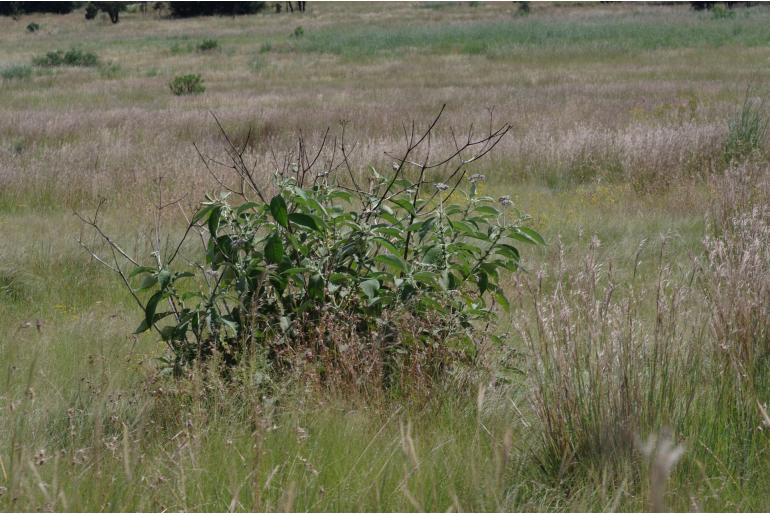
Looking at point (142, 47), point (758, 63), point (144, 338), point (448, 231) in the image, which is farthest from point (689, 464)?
point (142, 47)

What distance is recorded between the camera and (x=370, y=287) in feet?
10.7

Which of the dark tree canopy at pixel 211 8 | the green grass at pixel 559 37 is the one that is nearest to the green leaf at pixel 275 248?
the green grass at pixel 559 37

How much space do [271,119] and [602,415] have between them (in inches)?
496

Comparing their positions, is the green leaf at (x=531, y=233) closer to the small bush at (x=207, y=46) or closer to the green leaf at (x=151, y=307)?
the green leaf at (x=151, y=307)

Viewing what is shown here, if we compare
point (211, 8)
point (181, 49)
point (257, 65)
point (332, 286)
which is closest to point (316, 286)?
point (332, 286)

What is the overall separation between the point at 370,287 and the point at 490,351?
75cm

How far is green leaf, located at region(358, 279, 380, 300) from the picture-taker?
323 centimetres

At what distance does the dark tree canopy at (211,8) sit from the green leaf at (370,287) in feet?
266

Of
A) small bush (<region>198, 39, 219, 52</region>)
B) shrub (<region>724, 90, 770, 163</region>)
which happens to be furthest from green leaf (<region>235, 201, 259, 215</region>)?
small bush (<region>198, 39, 219, 52</region>)

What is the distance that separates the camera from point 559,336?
109 inches

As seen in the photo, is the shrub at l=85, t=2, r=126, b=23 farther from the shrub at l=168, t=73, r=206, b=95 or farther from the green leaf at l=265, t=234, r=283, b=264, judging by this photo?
the green leaf at l=265, t=234, r=283, b=264

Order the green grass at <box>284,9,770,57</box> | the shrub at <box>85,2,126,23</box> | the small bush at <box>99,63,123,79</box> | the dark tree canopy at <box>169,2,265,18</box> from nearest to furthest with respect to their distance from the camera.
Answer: the small bush at <box>99,63,123,79</box>, the green grass at <box>284,9,770,57</box>, the shrub at <box>85,2,126,23</box>, the dark tree canopy at <box>169,2,265,18</box>

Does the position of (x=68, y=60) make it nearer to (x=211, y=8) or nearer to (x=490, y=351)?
(x=490, y=351)

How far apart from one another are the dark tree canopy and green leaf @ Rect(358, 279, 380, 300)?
81054 millimetres
